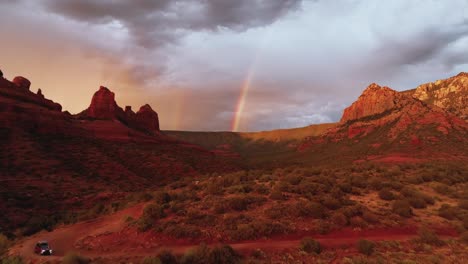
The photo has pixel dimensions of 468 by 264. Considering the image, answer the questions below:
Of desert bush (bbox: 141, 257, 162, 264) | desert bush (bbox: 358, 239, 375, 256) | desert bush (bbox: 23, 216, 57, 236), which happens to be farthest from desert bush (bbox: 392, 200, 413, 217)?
desert bush (bbox: 23, 216, 57, 236)

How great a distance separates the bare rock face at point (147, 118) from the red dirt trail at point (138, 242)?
330 ft

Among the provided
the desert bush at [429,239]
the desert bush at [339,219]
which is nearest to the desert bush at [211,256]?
the desert bush at [339,219]

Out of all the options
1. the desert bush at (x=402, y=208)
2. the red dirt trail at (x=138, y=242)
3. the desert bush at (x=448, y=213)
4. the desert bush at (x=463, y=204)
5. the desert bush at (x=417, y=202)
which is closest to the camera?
the red dirt trail at (x=138, y=242)

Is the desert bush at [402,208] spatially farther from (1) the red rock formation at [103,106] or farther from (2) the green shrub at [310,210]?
(1) the red rock formation at [103,106]

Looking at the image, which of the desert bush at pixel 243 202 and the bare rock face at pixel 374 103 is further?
the bare rock face at pixel 374 103

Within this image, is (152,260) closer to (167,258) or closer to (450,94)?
(167,258)

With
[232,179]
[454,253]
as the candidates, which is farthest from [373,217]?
[232,179]

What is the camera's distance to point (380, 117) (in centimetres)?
11712

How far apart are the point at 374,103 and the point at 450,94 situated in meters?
39.7

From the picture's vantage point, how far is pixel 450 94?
134 metres

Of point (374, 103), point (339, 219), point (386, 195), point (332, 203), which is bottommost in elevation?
point (339, 219)

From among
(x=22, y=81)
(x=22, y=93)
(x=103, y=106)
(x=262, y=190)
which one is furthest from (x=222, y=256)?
(x=103, y=106)

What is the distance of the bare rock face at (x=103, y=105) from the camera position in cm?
9844

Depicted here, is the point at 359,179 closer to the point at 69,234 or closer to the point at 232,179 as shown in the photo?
the point at 232,179
